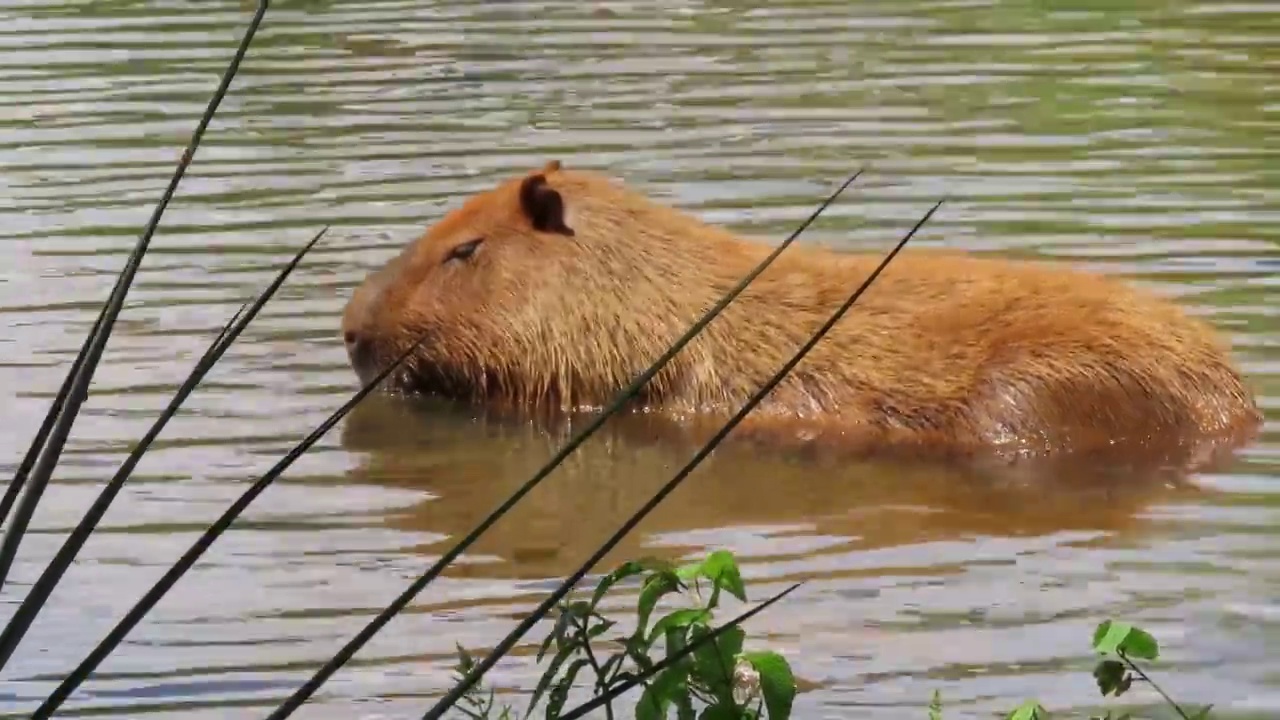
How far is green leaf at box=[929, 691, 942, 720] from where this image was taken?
4.15m

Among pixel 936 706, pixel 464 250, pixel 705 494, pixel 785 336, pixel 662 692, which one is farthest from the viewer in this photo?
pixel 464 250

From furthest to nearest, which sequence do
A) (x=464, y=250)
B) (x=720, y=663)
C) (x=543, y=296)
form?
(x=464, y=250) < (x=543, y=296) < (x=720, y=663)

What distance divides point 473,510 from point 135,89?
21.8ft

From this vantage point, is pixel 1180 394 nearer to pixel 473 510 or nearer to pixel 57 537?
pixel 473 510

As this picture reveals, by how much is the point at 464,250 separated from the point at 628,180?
2434mm

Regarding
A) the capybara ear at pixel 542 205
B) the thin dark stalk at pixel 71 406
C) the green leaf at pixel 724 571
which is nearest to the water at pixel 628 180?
the capybara ear at pixel 542 205

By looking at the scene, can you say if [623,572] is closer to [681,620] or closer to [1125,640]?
[681,620]

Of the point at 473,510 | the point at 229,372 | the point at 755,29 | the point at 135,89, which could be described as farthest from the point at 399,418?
the point at 755,29

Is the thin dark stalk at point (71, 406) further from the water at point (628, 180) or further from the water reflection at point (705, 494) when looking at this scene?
the water reflection at point (705, 494)

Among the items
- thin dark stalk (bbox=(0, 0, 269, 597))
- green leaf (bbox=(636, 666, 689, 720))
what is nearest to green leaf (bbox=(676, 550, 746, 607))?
green leaf (bbox=(636, 666, 689, 720))

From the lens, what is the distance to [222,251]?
9.28m

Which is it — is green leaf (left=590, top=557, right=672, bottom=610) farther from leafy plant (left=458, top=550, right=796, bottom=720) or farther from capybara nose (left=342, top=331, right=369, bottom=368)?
capybara nose (left=342, top=331, right=369, bottom=368)

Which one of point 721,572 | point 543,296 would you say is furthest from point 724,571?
point 543,296

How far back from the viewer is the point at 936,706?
431 centimetres
